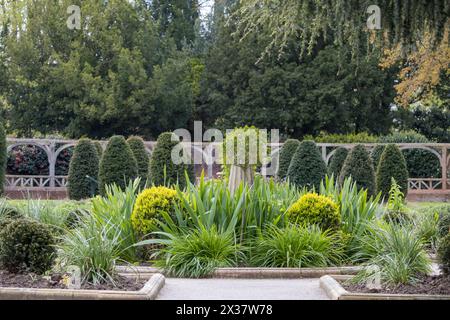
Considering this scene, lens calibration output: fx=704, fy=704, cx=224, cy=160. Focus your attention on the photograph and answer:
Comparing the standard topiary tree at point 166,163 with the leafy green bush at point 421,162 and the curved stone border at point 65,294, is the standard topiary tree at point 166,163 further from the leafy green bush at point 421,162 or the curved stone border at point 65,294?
the curved stone border at point 65,294

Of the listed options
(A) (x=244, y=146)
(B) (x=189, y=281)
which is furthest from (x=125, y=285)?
(A) (x=244, y=146)

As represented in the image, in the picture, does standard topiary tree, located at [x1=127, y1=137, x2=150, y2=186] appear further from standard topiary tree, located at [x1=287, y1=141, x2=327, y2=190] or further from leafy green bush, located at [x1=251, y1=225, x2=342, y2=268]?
leafy green bush, located at [x1=251, y1=225, x2=342, y2=268]

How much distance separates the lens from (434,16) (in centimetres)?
968

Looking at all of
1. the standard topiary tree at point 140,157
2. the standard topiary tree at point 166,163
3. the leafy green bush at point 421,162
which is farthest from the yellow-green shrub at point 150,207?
the leafy green bush at point 421,162

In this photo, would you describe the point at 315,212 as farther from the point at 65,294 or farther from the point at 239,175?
the point at 65,294

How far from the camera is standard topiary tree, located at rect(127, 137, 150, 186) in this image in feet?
68.2

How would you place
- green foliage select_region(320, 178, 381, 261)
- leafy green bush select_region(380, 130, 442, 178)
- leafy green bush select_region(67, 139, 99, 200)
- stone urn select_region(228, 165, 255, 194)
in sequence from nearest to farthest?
1. green foliage select_region(320, 178, 381, 261)
2. stone urn select_region(228, 165, 255, 194)
3. leafy green bush select_region(67, 139, 99, 200)
4. leafy green bush select_region(380, 130, 442, 178)

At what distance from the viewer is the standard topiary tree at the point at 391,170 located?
795 inches

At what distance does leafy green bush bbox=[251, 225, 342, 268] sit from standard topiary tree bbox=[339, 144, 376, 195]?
9.61m

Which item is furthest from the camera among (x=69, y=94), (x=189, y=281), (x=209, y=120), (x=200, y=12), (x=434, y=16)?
(x=200, y=12)

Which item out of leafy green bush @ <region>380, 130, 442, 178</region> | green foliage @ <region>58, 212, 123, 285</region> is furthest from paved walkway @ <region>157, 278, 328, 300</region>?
leafy green bush @ <region>380, 130, 442, 178</region>

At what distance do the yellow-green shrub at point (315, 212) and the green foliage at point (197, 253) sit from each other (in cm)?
118
